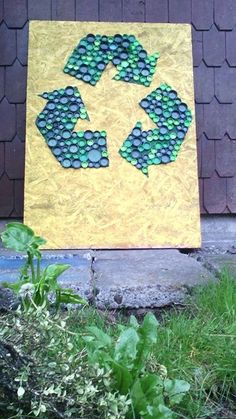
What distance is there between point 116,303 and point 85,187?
105 cm

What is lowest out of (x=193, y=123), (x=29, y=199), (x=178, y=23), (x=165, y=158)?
(x=29, y=199)

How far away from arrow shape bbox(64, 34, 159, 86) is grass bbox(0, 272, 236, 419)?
1436 millimetres

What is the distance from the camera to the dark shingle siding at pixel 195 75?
2740 millimetres

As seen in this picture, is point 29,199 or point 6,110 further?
point 6,110

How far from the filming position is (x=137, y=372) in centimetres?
98

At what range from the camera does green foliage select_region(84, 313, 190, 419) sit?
937mm

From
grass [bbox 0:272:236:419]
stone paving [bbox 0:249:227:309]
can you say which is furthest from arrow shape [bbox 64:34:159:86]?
grass [bbox 0:272:236:419]

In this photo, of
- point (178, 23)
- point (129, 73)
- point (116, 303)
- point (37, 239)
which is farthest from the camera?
point (178, 23)

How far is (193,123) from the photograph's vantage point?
2.65 meters

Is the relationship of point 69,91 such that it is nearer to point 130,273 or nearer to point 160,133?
point 160,133

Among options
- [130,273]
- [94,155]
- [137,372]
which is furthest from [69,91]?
[137,372]

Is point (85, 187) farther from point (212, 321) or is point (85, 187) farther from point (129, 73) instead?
point (212, 321)

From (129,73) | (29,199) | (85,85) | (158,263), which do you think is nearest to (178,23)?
(129,73)

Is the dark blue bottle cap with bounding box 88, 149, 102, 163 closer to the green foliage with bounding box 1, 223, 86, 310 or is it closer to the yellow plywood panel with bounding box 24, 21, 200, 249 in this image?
the yellow plywood panel with bounding box 24, 21, 200, 249
